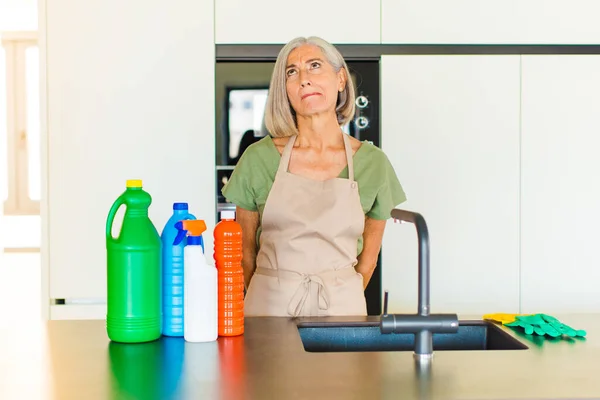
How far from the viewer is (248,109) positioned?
8.93 ft

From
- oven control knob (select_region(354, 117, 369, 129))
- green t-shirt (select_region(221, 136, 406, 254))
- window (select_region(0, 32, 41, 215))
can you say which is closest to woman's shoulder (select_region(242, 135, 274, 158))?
green t-shirt (select_region(221, 136, 406, 254))

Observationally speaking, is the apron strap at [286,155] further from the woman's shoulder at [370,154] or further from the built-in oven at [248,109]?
the built-in oven at [248,109]

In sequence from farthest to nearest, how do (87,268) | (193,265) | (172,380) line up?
(87,268)
(193,265)
(172,380)

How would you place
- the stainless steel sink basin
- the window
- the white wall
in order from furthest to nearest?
1. the window
2. the white wall
3. the stainless steel sink basin

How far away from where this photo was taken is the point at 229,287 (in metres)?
1.49

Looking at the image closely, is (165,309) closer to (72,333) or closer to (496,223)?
(72,333)

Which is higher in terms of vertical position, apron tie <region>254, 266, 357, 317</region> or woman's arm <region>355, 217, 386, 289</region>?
woman's arm <region>355, 217, 386, 289</region>

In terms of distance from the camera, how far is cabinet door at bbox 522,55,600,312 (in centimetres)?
277

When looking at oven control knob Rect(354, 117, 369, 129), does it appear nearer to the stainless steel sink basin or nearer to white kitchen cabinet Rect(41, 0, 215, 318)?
white kitchen cabinet Rect(41, 0, 215, 318)

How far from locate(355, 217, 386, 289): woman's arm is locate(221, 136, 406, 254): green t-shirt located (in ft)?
0.10

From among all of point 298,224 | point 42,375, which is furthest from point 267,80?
point 42,375

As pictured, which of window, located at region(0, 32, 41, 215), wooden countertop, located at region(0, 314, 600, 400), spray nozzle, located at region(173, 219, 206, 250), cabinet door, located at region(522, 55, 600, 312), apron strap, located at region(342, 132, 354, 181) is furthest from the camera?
window, located at region(0, 32, 41, 215)

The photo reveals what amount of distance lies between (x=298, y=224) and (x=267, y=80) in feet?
3.01

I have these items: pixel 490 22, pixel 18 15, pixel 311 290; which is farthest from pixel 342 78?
pixel 18 15
